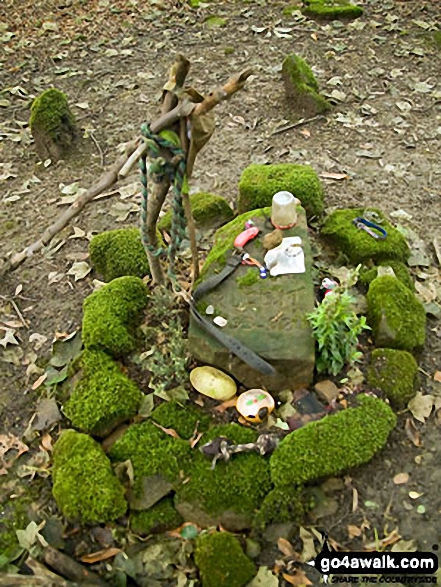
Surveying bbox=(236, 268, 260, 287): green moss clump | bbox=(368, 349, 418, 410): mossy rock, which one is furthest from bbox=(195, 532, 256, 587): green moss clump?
bbox=(236, 268, 260, 287): green moss clump

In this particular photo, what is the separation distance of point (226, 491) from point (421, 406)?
1252 mm

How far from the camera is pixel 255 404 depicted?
327cm

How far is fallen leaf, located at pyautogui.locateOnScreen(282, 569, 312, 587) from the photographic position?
2.77 metres

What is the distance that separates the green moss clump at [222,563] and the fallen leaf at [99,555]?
43cm

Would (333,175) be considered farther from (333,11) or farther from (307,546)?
(333,11)

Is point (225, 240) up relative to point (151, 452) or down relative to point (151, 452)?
up

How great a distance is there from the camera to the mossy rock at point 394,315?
3.55m

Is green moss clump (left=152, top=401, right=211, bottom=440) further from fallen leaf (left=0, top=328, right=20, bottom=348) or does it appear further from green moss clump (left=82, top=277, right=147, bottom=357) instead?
fallen leaf (left=0, top=328, right=20, bottom=348)

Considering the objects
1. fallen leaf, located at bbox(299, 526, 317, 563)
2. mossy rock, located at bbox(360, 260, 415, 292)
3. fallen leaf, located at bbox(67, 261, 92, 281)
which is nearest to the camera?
fallen leaf, located at bbox(299, 526, 317, 563)

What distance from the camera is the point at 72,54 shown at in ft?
23.9

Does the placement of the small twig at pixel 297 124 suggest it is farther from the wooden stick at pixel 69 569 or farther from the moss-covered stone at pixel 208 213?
the wooden stick at pixel 69 569

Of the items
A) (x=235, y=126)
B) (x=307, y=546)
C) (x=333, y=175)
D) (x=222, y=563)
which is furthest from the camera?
(x=235, y=126)

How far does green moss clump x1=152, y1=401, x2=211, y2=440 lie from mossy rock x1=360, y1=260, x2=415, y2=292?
57.9 inches

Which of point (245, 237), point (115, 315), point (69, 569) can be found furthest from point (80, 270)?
point (69, 569)
